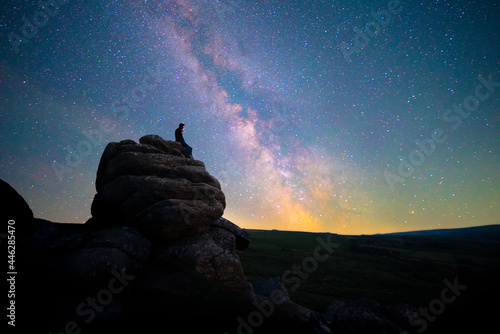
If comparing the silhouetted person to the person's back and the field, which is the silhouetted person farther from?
the field

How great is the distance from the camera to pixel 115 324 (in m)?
A: 7.74

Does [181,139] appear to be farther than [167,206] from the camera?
Yes

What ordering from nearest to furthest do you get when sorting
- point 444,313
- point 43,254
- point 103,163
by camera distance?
point 43,254, point 444,313, point 103,163

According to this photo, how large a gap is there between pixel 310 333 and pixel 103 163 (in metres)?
21.2

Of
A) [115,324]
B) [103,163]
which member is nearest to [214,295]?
[115,324]

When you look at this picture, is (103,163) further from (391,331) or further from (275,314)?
Answer: (391,331)

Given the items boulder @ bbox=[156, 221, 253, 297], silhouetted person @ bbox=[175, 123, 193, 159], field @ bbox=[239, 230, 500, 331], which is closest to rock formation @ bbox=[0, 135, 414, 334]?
boulder @ bbox=[156, 221, 253, 297]

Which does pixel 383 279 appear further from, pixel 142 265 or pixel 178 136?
pixel 142 265

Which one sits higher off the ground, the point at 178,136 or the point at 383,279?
the point at 383,279

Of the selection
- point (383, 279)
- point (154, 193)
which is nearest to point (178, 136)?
point (154, 193)

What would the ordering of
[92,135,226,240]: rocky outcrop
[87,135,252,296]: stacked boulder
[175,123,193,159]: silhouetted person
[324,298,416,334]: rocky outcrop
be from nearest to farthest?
1. [324,298,416,334]: rocky outcrop
2. [87,135,252,296]: stacked boulder
3. [92,135,226,240]: rocky outcrop
4. [175,123,193,159]: silhouetted person

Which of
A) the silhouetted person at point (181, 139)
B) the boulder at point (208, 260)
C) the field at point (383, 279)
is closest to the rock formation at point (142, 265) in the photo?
the boulder at point (208, 260)

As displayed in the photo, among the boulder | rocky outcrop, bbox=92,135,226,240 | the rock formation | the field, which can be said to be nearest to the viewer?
the rock formation

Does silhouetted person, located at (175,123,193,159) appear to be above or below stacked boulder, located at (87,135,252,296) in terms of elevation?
above
